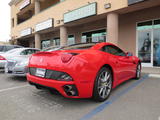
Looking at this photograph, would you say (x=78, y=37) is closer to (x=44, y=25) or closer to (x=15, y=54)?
(x=44, y=25)

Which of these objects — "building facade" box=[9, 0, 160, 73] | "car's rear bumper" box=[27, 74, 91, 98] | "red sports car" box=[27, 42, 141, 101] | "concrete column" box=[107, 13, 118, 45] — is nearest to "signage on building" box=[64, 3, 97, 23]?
"building facade" box=[9, 0, 160, 73]

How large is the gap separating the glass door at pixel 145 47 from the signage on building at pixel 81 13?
348cm

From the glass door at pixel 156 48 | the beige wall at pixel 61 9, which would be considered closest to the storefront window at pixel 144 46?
the glass door at pixel 156 48

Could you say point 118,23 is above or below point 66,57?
above

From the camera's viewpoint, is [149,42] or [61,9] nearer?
[149,42]

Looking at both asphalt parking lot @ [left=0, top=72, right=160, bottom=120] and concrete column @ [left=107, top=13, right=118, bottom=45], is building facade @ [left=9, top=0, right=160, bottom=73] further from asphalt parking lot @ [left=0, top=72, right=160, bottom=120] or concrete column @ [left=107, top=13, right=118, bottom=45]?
asphalt parking lot @ [left=0, top=72, right=160, bottom=120]

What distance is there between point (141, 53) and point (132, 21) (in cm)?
229

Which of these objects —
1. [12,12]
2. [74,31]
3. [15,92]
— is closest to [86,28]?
[74,31]

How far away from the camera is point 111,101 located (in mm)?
3178

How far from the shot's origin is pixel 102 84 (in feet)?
10.2

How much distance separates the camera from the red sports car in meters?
2.62

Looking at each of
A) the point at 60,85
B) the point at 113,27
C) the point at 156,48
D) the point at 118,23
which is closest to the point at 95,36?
the point at 118,23

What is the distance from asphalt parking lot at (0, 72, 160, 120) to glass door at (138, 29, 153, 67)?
17.2 ft

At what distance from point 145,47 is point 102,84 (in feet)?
22.4
